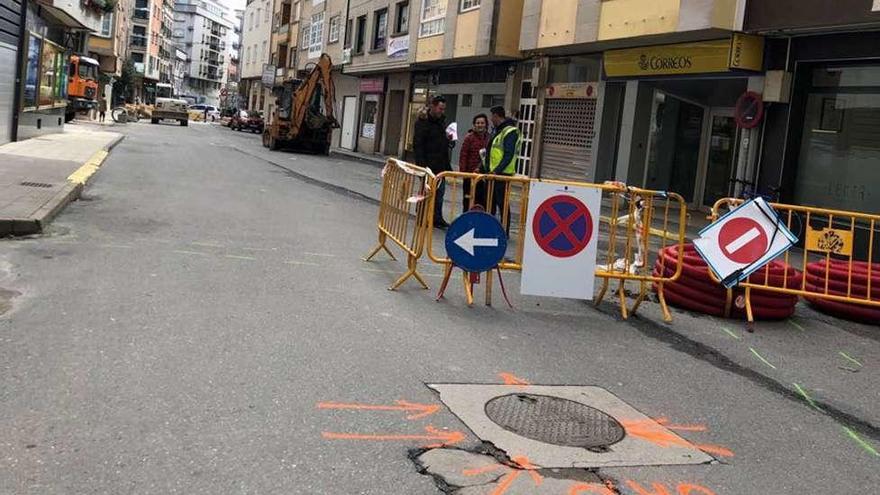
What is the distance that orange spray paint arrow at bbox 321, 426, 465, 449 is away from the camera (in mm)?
3828

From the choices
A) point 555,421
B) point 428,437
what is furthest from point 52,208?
point 555,421

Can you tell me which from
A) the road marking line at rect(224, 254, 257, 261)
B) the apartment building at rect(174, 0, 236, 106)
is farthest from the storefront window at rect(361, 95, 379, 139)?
the apartment building at rect(174, 0, 236, 106)

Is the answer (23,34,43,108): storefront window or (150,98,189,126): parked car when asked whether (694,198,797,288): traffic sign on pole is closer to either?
(23,34,43,108): storefront window

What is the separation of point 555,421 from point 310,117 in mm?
27901

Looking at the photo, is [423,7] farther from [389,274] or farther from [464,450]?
[464,450]

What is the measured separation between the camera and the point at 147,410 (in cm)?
396

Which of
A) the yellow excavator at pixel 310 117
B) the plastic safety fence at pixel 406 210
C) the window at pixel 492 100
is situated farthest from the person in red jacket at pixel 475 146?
the yellow excavator at pixel 310 117

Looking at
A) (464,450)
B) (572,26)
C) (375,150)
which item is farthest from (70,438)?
(375,150)

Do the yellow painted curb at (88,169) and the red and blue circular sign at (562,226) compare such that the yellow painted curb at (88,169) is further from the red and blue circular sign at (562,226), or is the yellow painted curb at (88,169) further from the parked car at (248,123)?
the parked car at (248,123)

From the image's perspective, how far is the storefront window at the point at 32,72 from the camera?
2067 centimetres

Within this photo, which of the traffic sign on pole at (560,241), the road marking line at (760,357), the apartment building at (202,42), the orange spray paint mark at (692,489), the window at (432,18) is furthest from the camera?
the apartment building at (202,42)

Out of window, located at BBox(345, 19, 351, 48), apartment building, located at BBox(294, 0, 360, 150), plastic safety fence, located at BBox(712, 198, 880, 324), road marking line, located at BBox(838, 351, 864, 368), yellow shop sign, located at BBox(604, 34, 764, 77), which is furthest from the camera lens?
apartment building, located at BBox(294, 0, 360, 150)

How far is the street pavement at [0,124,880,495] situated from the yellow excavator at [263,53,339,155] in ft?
72.9

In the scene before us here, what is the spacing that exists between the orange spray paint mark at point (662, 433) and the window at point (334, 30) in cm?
3889
